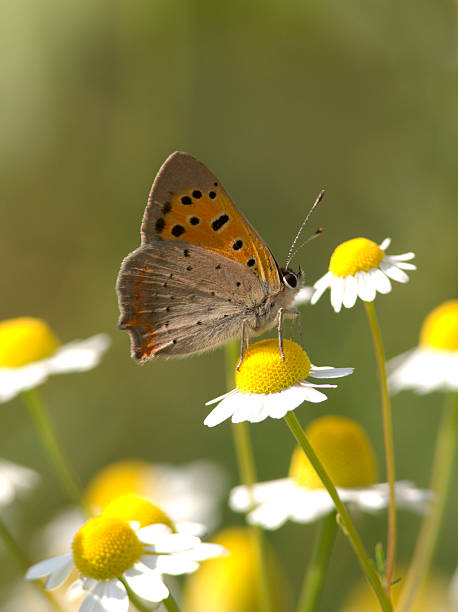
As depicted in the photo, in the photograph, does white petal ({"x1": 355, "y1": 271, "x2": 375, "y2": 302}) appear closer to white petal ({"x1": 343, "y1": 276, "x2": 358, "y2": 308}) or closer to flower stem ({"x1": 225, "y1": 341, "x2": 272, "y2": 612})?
white petal ({"x1": 343, "y1": 276, "x2": 358, "y2": 308})

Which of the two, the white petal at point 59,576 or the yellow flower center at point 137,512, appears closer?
the white petal at point 59,576

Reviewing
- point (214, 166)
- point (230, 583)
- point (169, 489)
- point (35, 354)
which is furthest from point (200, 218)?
point (214, 166)

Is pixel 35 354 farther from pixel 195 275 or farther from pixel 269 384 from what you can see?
pixel 269 384

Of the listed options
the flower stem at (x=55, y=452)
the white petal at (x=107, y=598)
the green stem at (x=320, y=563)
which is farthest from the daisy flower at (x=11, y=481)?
the green stem at (x=320, y=563)

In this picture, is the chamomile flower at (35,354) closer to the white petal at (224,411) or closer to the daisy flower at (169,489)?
the daisy flower at (169,489)

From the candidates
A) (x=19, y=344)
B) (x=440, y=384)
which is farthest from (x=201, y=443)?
(x=440, y=384)

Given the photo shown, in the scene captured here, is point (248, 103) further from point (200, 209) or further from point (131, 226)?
point (200, 209)
